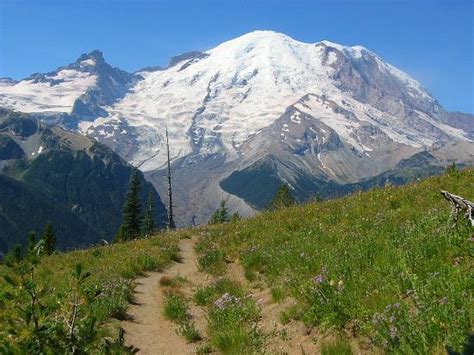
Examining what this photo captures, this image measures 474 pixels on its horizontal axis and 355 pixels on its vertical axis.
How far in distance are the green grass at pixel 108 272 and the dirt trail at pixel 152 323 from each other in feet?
1.24

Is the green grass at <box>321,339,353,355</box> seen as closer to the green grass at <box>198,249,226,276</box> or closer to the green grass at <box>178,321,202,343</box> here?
the green grass at <box>178,321,202,343</box>

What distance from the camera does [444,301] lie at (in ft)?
23.0

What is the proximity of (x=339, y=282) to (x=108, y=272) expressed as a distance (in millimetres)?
11193

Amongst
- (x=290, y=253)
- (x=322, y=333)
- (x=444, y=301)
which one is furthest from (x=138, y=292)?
(x=444, y=301)

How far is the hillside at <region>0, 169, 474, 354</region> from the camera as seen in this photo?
7.23m

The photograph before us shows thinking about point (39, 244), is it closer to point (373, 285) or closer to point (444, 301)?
Answer: point (444, 301)

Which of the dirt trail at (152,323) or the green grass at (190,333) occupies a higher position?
the green grass at (190,333)

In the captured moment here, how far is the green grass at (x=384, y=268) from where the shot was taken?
6.86 metres

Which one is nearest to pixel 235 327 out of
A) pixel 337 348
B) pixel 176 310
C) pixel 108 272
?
pixel 337 348

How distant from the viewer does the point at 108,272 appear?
18.0m

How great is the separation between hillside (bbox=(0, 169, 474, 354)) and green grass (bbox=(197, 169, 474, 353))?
0.08 feet

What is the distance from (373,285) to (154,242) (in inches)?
686

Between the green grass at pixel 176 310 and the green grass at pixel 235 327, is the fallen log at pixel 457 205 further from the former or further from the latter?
the green grass at pixel 176 310

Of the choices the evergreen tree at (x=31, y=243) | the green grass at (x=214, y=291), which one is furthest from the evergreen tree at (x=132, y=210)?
the evergreen tree at (x=31, y=243)
